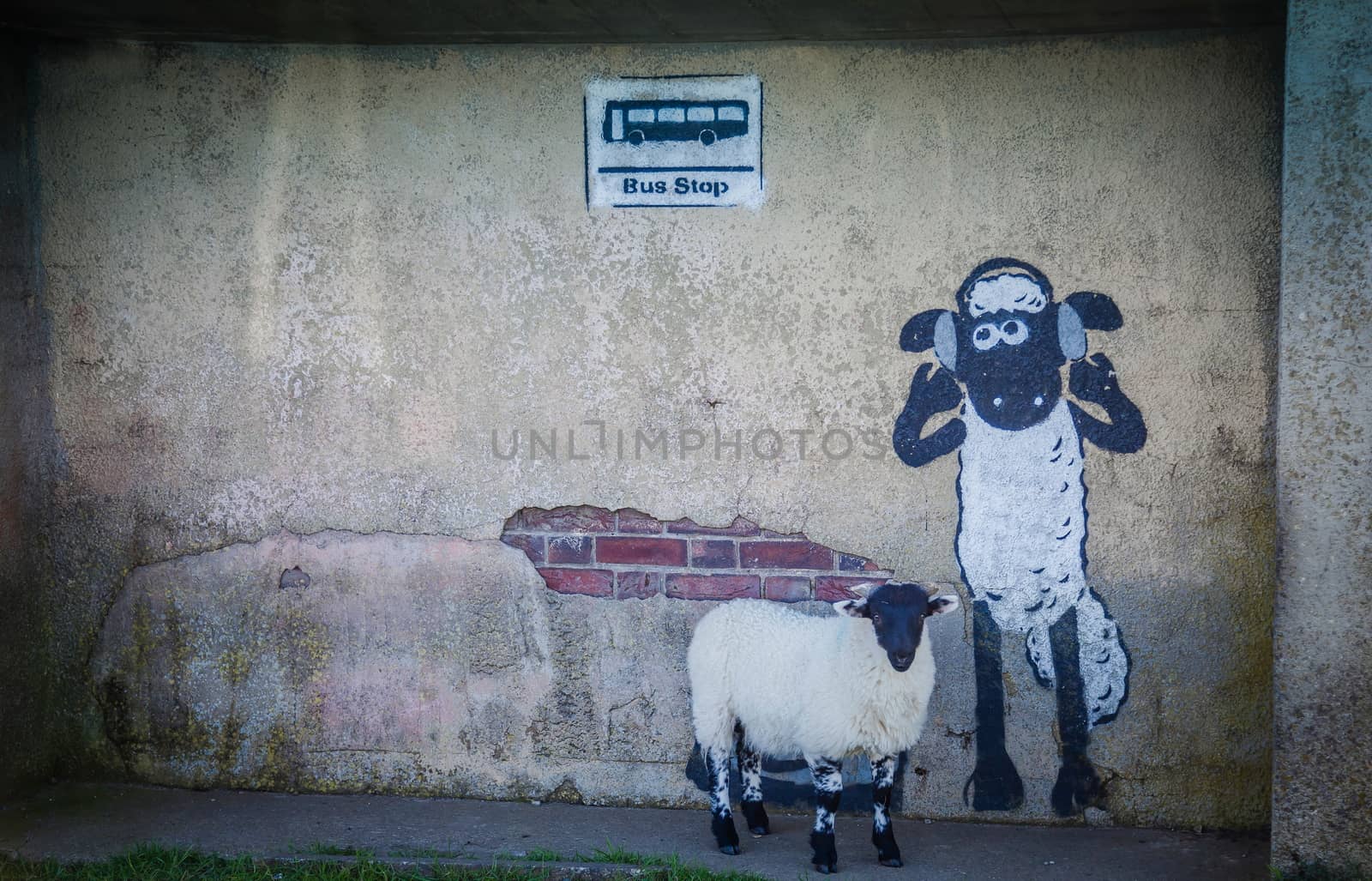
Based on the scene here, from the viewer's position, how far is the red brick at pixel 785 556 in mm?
4363

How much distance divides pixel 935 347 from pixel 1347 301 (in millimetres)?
1395

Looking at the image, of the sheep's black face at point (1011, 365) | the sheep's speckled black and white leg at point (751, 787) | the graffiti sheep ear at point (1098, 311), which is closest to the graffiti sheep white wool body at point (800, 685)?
the sheep's speckled black and white leg at point (751, 787)

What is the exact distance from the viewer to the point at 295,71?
4480 millimetres

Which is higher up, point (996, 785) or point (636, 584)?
point (636, 584)

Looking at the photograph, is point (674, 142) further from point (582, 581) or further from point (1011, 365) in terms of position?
point (582, 581)

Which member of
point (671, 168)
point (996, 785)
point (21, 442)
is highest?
point (671, 168)

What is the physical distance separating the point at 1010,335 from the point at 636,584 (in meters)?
1.66

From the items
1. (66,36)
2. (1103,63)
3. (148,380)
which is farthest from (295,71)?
(1103,63)

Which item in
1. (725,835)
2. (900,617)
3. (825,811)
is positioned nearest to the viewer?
(900,617)

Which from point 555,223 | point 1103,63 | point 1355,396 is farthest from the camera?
point 555,223

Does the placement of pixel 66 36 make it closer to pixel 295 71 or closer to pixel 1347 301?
pixel 295 71

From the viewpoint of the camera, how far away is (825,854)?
3840 mm

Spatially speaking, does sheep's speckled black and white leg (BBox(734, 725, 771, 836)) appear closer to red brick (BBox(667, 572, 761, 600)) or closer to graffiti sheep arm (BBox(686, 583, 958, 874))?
graffiti sheep arm (BBox(686, 583, 958, 874))

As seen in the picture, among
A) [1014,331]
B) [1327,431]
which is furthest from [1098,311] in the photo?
[1327,431]
